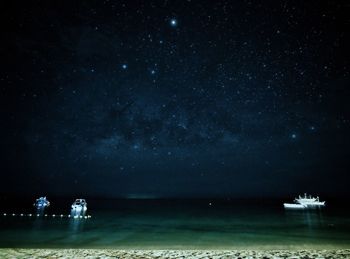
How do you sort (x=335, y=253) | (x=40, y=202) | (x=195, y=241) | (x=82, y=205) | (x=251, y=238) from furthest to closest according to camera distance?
(x=40, y=202)
(x=82, y=205)
(x=251, y=238)
(x=195, y=241)
(x=335, y=253)

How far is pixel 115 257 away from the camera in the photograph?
16.0 meters

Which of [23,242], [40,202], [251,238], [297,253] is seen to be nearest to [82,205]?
[40,202]

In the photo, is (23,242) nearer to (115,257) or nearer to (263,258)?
(115,257)

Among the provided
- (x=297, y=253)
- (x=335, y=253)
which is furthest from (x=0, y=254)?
(x=335, y=253)

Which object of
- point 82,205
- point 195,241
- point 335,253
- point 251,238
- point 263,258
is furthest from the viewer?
point 82,205

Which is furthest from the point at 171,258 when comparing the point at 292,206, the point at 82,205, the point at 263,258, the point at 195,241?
the point at 292,206

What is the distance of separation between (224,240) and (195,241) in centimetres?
294

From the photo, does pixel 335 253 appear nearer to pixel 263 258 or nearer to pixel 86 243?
pixel 263 258

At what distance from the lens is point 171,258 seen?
15609 millimetres

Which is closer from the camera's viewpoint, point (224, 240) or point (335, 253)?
point (335, 253)

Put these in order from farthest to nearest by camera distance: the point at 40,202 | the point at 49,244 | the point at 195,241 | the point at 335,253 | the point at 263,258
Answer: the point at 40,202 < the point at 195,241 < the point at 49,244 < the point at 335,253 < the point at 263,258

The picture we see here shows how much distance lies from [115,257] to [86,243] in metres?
11.2

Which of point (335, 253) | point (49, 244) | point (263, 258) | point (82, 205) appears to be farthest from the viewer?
point (82, 205)

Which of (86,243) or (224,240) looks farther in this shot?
(224,240)
